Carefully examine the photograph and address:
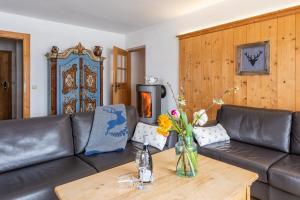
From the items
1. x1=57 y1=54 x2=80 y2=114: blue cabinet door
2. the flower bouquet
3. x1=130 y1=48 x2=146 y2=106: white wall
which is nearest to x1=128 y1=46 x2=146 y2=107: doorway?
x1=130 y1=48 x2=146 y2=106: white wall

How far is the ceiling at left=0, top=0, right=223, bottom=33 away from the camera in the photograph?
11.0 ft

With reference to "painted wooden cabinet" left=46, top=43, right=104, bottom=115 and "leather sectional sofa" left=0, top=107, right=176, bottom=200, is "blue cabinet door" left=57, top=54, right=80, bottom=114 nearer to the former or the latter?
"painted wooden cabinet" left=46, top=43, right=104, bottom=115

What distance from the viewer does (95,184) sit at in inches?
50.6

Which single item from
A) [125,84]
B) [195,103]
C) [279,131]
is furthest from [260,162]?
[125,84]

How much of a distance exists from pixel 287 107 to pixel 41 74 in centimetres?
420

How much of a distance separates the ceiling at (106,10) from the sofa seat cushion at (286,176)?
2.51 meters

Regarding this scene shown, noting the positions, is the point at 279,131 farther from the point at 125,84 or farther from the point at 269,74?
the point at 125,84

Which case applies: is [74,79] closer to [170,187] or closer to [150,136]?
[150,136]

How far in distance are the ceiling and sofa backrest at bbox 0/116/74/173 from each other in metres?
2.15

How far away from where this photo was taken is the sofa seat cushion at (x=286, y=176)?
165cm

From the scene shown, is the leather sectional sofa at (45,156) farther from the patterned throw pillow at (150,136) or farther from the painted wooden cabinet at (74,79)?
the painted wooden cabinet at (74,79)

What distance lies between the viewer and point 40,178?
5.27 ft

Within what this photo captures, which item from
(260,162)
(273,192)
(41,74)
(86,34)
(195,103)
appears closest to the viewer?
(273,192)

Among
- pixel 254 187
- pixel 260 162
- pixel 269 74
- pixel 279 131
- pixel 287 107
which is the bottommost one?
pixel 254 187
